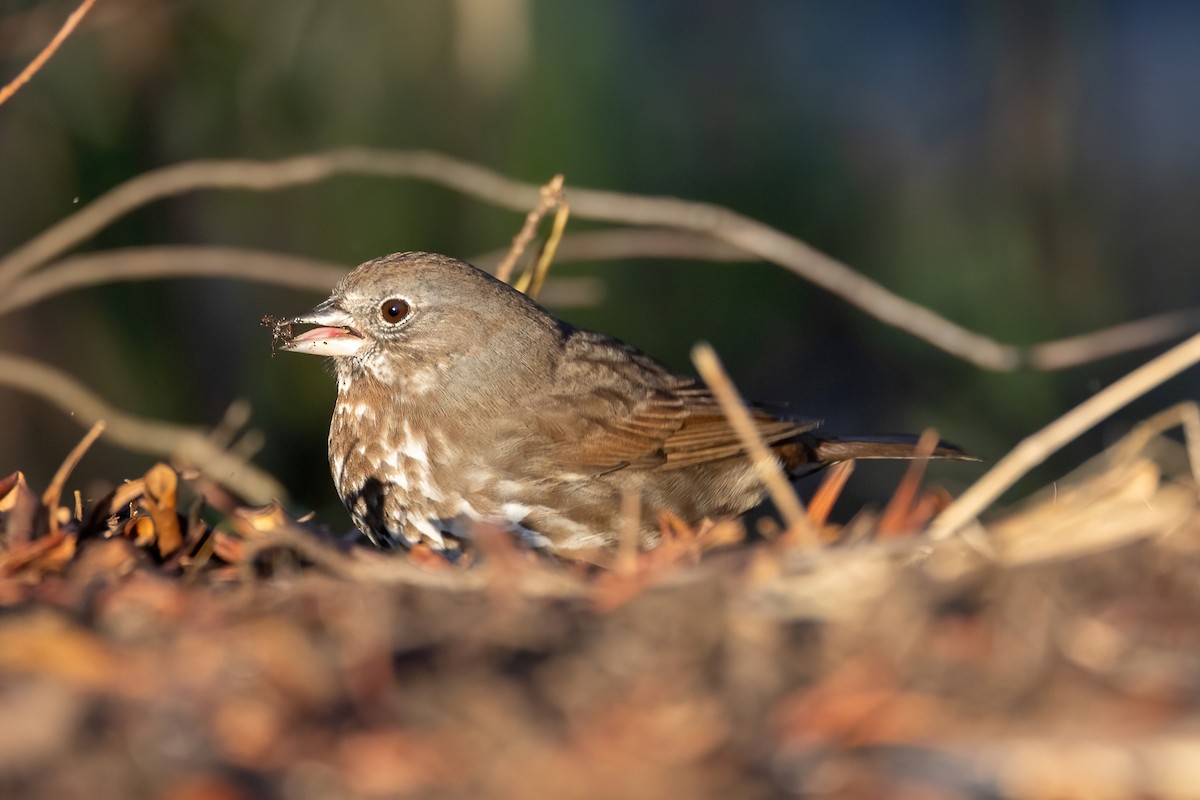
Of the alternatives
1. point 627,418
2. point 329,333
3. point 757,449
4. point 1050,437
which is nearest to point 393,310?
point 329,333

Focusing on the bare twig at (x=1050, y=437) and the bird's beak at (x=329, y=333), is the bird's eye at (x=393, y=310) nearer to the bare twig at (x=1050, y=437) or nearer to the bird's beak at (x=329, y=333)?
the bird's beak at (x=329, y=333)

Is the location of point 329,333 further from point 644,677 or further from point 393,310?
point 644,677

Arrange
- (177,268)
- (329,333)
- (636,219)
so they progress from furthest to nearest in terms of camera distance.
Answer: (329,333) < (177,268) < (636,219)

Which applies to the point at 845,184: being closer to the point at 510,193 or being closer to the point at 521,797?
the point at 510,193

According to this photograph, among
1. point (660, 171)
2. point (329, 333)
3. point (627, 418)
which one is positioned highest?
point (660, 171)

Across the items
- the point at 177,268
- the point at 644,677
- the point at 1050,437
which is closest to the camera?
the point at 644,677

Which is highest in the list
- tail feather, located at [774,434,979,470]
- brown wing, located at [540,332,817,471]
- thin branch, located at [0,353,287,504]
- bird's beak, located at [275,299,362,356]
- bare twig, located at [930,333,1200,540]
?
tail feather, located at [774,434,979,470]

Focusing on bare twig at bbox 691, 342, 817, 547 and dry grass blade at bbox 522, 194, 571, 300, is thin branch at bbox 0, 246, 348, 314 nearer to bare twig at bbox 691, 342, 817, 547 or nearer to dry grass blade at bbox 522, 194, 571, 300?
dry grass blade at bbox 522, 194, 571, 300

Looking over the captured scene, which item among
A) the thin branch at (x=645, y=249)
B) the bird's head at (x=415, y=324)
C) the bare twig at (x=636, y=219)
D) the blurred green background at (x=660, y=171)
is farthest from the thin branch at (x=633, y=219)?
the blurred green background at (x=660, y=171)

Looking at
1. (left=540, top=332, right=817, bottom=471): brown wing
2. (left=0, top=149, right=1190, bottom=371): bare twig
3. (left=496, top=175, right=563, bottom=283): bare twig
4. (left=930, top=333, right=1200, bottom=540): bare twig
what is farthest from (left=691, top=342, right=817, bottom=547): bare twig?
(left=540, top=332, right=817, bottom=471): brown wing
